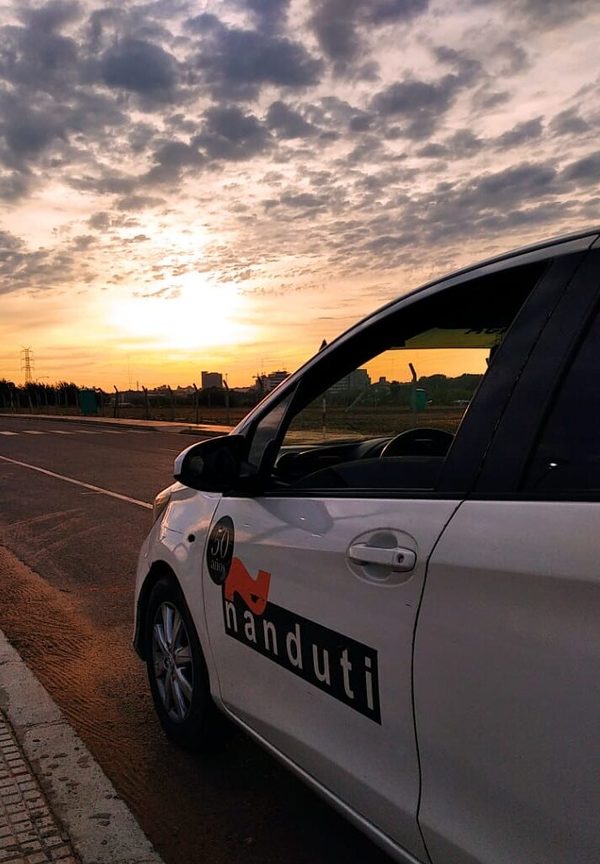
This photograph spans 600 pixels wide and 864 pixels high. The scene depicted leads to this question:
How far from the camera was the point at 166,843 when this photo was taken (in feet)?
8.59

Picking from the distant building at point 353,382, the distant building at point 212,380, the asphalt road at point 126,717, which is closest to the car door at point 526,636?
the distant building at point 353,382

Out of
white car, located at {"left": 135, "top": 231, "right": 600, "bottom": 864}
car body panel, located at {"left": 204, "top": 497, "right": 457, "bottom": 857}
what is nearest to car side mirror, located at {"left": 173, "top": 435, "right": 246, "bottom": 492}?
white car, located at {"left": 135, "top": 231, "right": 600, "bottom": 864}

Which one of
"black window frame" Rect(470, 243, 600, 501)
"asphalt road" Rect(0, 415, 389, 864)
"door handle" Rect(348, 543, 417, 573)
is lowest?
"asphalt road" Rect(0, 415, 389, 864)

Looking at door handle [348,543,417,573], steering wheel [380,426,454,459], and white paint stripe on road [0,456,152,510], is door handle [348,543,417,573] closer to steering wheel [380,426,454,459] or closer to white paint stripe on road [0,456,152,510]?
steering wheel [380,426,454,459]

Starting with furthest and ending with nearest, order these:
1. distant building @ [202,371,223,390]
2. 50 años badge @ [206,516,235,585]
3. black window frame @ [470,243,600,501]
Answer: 1. distant building @ [202,371,223,390]
2. 50 años badge @ [206,516,235,585]
3. black window frame @ [470,243,600,501]

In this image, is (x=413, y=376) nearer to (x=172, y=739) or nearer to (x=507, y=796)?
(x=507, y=796)

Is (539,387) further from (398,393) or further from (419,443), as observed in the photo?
(398,393)

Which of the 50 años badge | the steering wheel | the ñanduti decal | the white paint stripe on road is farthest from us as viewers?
the white paint stripe on road

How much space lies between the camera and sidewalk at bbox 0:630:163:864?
99.3 inches

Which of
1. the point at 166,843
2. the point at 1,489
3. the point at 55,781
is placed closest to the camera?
the point at 166,843

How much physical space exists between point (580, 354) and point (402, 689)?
0.88 metres

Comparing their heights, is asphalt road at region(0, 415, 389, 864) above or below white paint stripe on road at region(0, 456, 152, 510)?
below

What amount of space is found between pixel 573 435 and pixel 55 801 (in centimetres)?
233

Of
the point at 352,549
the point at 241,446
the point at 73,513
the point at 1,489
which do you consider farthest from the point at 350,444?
the point at 1,489
